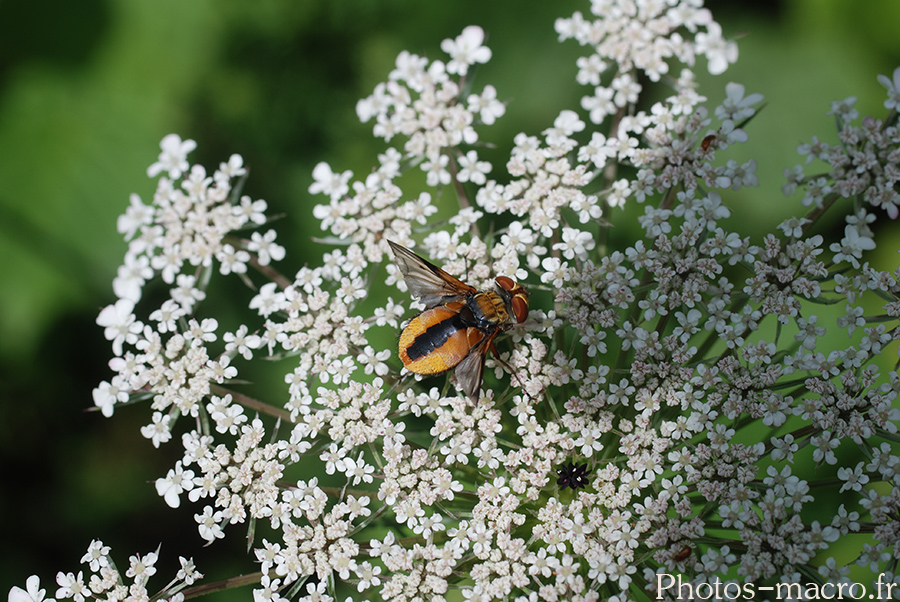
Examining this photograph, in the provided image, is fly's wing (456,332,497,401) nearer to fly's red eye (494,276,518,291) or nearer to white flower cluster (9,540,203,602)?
fly's red eye (494,276,518,291)

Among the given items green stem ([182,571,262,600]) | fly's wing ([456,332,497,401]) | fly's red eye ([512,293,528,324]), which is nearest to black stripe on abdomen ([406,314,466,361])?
fly's wing ([456,332,497,401])

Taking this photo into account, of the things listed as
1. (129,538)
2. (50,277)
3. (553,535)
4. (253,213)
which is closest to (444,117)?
(253,213)

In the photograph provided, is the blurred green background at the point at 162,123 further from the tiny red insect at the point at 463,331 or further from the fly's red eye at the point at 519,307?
the fly's red eye at the point at 519,307

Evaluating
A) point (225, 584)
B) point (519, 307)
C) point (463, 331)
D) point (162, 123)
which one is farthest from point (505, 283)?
point (162, 123)

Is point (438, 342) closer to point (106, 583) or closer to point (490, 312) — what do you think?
point (490, 312)

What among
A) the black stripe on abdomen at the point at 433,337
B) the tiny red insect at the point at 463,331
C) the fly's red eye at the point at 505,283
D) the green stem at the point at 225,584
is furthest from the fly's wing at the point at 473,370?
the green stem at the point at 225,584

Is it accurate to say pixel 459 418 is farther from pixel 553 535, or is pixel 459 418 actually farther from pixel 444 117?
pixel 444 117
